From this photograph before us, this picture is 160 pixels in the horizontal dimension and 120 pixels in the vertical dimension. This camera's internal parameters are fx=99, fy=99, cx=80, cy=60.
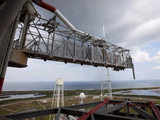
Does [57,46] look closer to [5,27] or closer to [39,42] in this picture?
[39,42]

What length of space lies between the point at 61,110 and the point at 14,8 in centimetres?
366

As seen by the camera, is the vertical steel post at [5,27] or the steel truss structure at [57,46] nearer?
the vertical steel post at [5,27]

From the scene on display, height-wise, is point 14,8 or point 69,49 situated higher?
point 69,49

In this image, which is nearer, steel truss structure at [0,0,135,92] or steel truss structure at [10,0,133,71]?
steel truss structure at [0,0,135,92]

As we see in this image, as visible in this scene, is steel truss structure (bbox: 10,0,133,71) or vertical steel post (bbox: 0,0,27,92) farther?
steel truss structure (bbox: 10,0,133,71)

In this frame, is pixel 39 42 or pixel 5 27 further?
pixel 39 42

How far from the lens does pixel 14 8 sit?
6.97 ft

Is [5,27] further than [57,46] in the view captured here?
No

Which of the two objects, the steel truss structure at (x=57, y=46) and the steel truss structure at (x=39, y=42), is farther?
the steel truss structure at (x=57, y=46)

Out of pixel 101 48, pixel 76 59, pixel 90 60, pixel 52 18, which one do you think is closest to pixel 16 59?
pixel 52 18

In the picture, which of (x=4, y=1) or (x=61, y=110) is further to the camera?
(x=61, y=110)

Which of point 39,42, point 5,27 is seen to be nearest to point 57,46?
point 39,42

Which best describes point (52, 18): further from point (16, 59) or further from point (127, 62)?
point (127, 62)

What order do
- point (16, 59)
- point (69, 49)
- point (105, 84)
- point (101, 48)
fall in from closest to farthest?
1. point (16, 59)
2. point (69, 49)
3. point (101, 48)
4. point (105, 84)
